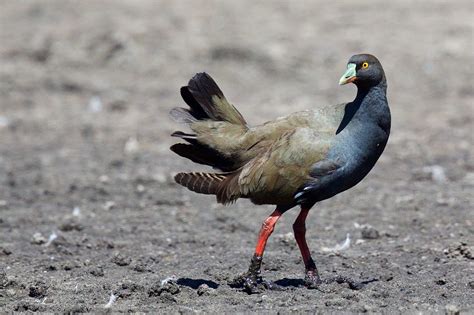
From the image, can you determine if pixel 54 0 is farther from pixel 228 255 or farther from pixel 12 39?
pixel 228 255

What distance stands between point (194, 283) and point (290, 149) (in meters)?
1.34

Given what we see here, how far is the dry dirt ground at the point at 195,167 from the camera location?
→ 8211mm

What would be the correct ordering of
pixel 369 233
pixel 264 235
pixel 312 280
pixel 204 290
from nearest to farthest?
pixel 204 290, pixel 264 235, pixel 312 280, pixel 369 233

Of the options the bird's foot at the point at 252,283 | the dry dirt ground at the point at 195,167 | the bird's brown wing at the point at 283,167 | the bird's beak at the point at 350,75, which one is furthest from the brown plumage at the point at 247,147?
the dry dirt ground at the point at 195,167

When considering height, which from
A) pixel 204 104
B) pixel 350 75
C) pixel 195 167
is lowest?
pixel 195 167

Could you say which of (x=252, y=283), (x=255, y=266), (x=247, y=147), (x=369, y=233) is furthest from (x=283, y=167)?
(x=369, y=233)

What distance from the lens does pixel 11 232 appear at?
1028 centimetres

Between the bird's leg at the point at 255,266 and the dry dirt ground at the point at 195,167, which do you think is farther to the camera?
the dry dirt ground at the point at 195,167

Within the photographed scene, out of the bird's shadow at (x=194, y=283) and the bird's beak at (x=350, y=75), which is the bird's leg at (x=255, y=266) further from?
the bird's beak at (x=350, y=75)

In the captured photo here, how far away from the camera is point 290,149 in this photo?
802 cm

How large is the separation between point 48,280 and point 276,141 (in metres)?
2.22

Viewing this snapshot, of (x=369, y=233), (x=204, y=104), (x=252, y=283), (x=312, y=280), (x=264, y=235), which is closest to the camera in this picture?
(x=252, y=283)

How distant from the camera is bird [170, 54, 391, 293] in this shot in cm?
793

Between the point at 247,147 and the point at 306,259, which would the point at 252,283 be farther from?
the point at 247,147
